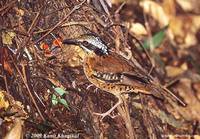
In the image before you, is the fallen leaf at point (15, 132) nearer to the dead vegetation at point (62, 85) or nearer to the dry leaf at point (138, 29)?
the dead vegetation at point (62, 85)

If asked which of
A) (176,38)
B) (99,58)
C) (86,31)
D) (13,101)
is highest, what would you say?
(176,38)

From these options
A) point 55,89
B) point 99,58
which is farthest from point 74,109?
point 99,58

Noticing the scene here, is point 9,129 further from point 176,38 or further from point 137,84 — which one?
point 176,38

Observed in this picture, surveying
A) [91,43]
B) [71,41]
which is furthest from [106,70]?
[71,41]

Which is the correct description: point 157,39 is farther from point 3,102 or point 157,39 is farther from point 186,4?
point 3,102

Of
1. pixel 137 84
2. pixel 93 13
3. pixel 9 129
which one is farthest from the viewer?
pixel 93 13

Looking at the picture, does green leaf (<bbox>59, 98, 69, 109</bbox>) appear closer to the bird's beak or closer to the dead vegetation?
the dead vegetation

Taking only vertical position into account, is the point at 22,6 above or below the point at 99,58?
above
